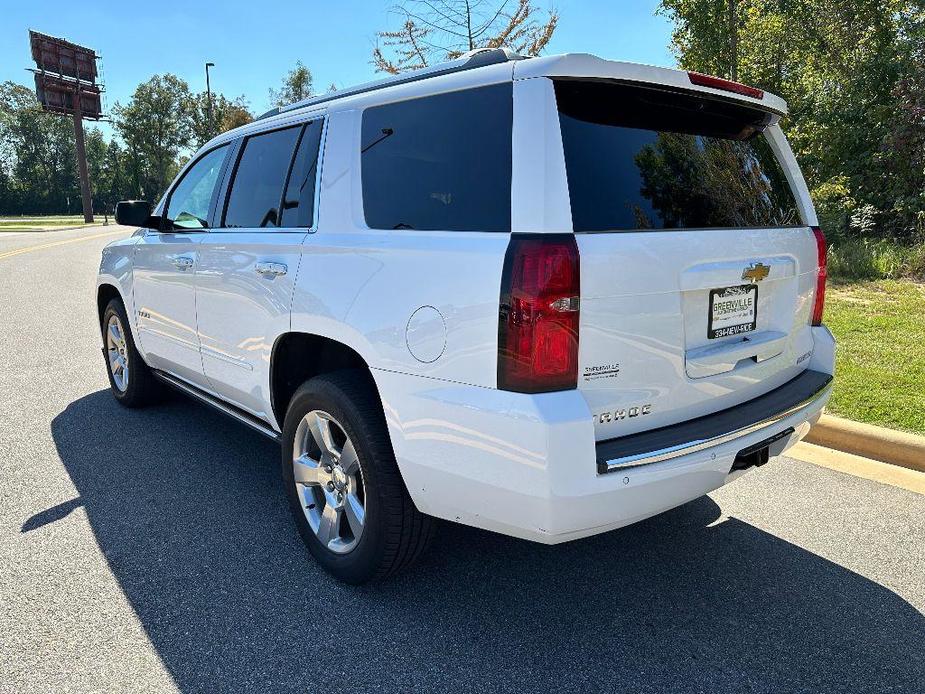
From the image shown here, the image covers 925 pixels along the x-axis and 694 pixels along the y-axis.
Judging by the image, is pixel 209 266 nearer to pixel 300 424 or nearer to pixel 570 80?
pixel 300 424

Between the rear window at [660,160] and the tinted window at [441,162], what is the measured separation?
23 centimetres

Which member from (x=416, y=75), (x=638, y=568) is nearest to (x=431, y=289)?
(x=416, y=75)

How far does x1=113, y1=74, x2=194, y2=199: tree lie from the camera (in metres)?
79.6

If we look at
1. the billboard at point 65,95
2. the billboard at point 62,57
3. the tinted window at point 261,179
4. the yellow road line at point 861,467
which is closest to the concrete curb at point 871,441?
the yellow road line at point 861,467

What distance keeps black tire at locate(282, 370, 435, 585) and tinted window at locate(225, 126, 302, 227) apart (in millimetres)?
1041

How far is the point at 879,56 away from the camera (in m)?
12.9

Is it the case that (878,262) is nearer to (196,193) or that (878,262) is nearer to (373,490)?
(196,193)

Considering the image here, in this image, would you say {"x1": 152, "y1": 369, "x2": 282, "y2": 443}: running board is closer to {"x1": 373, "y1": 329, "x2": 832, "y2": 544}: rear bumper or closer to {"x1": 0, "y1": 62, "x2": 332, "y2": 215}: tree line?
{"x1": 373, "y1": 329, "x2": 832, "y2": 544}: rear bumper

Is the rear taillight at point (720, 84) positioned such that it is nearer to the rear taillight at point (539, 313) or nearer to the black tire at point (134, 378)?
the rear taillight at point (539, 313)

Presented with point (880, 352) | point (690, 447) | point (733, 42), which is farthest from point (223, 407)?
point (733, 42)

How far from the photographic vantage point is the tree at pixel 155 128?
79.6m

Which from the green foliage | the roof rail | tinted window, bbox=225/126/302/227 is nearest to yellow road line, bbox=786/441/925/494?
the roof rail

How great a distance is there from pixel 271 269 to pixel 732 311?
1.97m

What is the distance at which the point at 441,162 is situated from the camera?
257 centimetres
